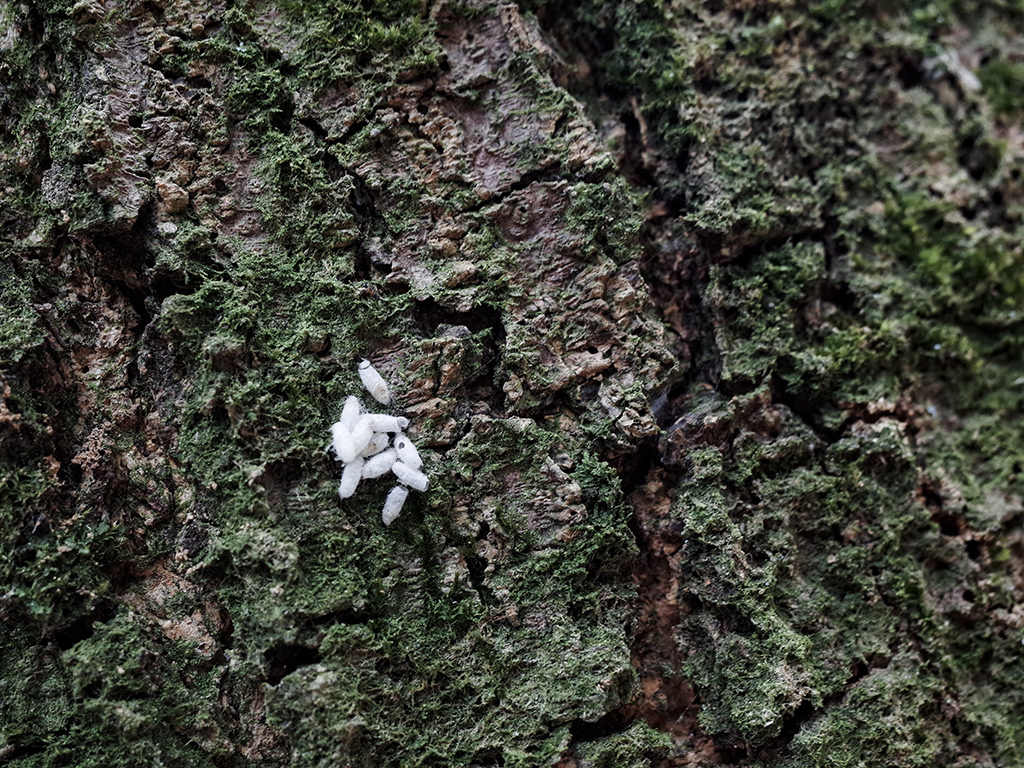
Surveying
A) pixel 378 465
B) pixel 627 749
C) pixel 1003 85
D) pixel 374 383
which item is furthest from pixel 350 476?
pixel 1003 85

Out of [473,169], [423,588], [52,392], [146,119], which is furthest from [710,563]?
[146,119]

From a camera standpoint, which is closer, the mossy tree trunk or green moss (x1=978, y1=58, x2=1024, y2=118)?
the mossy tree trunk

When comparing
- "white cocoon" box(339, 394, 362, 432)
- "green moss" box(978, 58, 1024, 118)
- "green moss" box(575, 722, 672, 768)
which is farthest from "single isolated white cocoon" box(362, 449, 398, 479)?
"green moss" box(978, 58, 1024, 118)

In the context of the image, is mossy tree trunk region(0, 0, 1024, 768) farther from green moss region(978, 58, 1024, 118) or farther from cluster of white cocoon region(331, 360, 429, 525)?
green moss region(978, 58, 1024, 118)

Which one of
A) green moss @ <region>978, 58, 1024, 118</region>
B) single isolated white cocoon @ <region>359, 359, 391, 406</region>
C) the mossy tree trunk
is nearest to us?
the mossy tree trunk

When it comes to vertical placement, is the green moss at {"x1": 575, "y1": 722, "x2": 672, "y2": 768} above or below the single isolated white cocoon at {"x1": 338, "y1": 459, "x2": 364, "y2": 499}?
below

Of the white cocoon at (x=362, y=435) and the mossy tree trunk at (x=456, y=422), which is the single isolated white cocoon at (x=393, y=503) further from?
the white cocoon at (x=362, y=435)

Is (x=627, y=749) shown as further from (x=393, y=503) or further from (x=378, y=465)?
(x=378, y=465)
